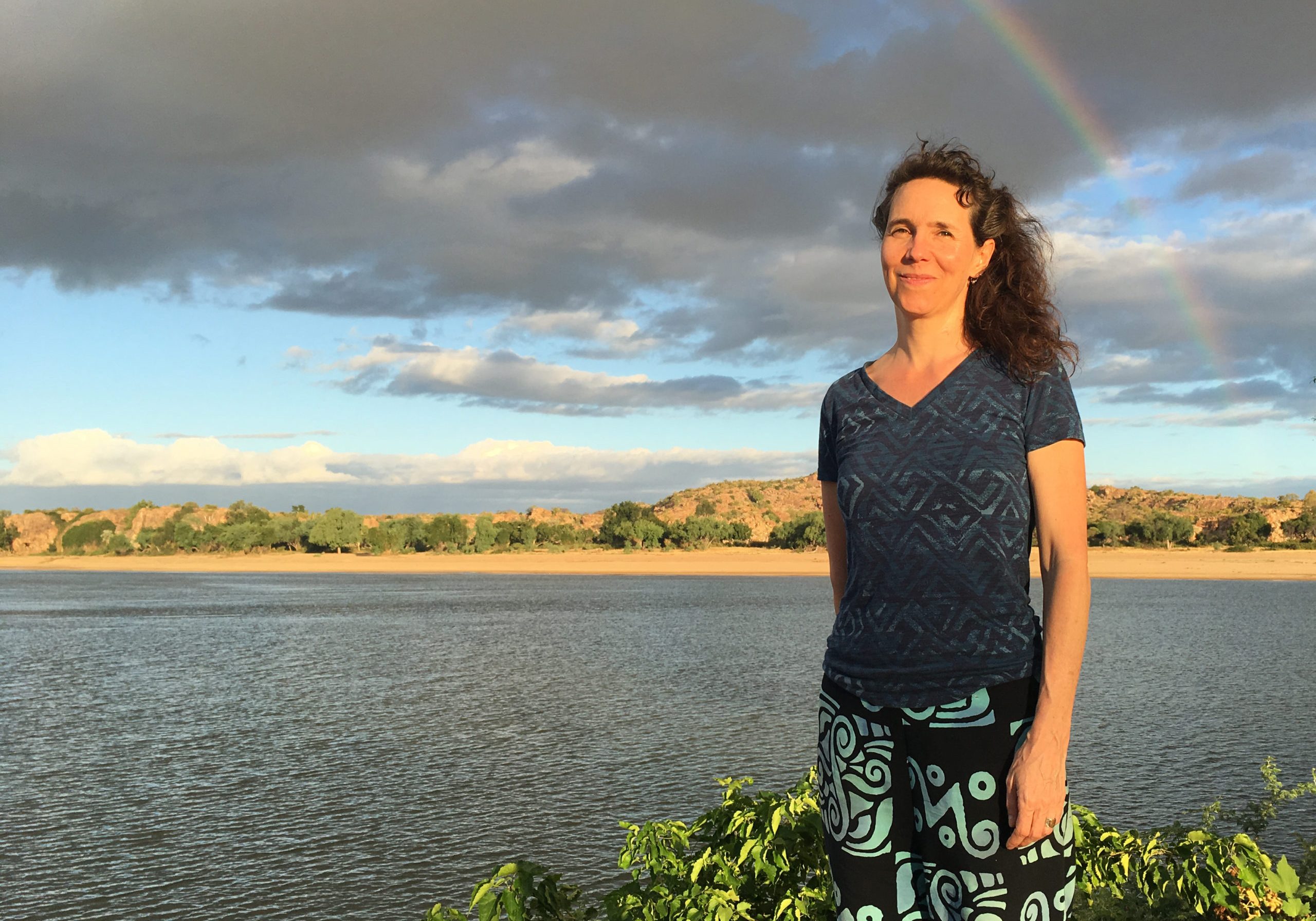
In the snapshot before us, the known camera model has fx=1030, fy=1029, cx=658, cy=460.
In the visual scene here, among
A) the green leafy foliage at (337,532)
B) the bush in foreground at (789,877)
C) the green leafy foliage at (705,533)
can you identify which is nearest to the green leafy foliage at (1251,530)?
the green leafy foliage at (705,533)

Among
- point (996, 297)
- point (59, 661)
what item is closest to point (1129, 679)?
point (996, 297)

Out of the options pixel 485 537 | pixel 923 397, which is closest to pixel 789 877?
pixel 923 397

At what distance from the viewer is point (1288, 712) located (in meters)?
15.9

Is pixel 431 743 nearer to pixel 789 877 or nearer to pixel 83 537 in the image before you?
pixel 789 877

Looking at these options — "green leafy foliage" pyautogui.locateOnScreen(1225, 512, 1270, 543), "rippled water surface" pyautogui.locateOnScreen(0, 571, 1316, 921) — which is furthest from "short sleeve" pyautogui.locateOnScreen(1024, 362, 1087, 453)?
"green leafy foliage" pyautogui.locateOnScreen(1225, 512, 1270, 543)

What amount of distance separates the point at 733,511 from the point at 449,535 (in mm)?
45303

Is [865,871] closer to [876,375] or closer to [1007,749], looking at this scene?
[1007,749]

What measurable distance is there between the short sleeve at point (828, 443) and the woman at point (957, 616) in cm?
12

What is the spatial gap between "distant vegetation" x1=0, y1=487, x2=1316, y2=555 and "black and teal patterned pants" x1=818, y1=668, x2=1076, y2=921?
69.6 m

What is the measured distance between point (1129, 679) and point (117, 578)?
66630 mm

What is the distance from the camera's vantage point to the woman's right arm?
2582mm

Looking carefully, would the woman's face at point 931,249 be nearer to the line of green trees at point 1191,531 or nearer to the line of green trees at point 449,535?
the line of green trees at point 1191,531

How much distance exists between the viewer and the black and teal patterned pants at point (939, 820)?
7.06ft

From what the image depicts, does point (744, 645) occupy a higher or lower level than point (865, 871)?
lower
